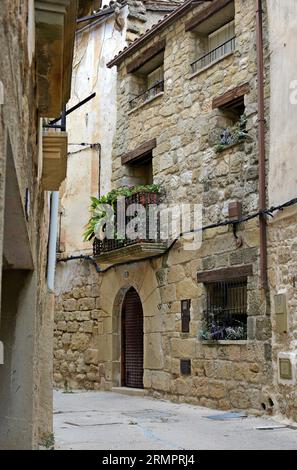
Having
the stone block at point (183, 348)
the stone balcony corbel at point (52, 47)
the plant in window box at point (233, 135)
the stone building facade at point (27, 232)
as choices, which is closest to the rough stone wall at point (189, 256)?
the stone block at point (183, 348)

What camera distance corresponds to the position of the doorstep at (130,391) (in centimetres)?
1141

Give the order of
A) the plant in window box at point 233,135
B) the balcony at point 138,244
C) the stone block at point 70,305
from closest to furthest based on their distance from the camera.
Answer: the plant in window box at point 233,135
the balcony at point 138,244
the stone block at point 70,305

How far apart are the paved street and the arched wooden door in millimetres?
1652

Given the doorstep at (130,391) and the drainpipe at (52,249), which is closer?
the drainpipe at (52,249)

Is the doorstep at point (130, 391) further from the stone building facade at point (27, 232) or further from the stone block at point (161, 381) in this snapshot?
the stone building facade at point (27, 232)

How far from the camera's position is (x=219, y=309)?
968cm

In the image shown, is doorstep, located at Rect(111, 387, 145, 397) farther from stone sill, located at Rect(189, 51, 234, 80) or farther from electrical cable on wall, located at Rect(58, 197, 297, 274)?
stone sill, located at Rect(189, 51, 234, 80)

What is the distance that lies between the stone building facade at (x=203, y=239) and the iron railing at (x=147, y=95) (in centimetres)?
4

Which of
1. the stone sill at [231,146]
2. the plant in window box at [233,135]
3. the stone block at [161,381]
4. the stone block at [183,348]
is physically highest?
the plant in window box at [233,135]

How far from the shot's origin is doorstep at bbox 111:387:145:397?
11.4 metres

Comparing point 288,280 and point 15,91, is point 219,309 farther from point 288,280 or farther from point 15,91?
point 15,91

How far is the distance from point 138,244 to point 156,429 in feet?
12.7

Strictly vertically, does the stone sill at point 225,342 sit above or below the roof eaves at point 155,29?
below
